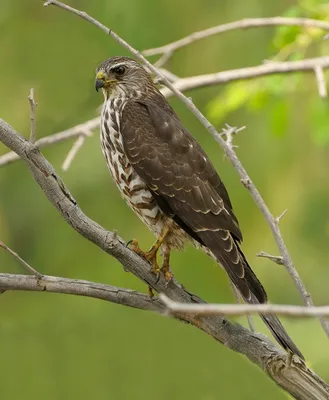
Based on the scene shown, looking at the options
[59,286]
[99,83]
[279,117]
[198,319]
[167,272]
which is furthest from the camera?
[279,117]

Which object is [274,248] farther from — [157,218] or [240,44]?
[157,218]

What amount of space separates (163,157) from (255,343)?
92cm

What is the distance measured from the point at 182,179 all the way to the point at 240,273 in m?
0.52

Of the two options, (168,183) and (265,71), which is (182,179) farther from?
(265,71)

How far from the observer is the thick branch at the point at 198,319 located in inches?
104

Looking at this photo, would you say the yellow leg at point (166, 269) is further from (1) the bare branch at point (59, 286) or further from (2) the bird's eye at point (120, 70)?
(2) the bird's eye at point (120, 70)

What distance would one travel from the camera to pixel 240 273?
3.05 meters

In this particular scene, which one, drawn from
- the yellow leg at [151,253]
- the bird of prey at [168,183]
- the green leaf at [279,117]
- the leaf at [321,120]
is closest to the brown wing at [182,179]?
the bird of prey at [168,183]

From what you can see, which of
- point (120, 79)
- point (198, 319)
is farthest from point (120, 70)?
point (198, 319)

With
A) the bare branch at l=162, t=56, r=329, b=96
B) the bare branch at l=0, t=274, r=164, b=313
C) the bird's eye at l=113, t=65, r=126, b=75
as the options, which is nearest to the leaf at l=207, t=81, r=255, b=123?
the bird's eye at l=113, t=65, r=126, b=75

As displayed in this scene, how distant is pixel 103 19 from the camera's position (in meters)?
6.89

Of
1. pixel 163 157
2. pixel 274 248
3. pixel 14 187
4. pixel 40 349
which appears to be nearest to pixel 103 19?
pixel 14 187

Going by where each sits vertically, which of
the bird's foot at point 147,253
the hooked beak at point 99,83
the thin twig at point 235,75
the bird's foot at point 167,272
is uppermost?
the hooked beak at point 99,83

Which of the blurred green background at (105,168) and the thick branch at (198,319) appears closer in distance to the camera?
the thick branch at (198,319)
